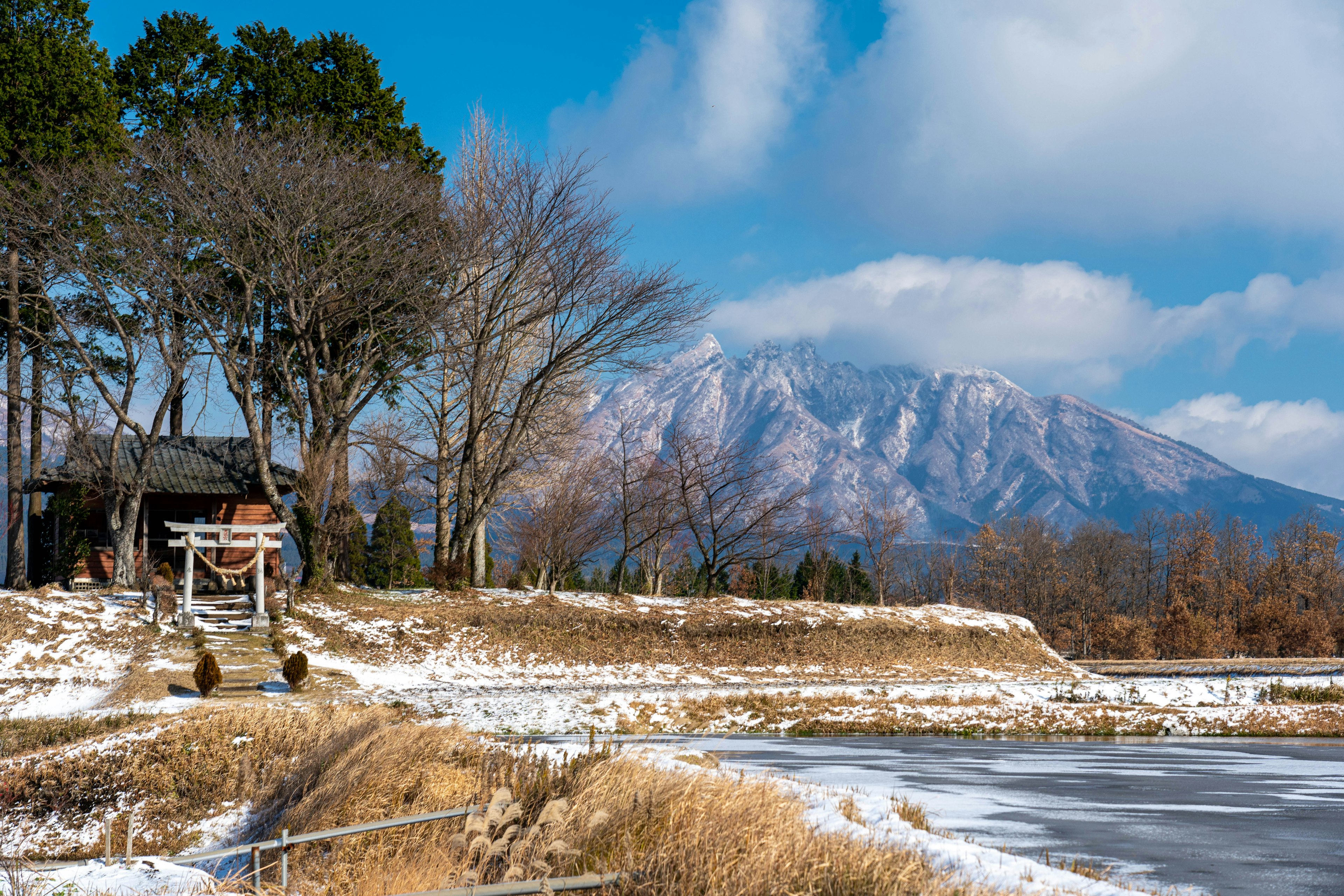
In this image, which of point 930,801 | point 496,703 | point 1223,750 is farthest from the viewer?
point 496,703

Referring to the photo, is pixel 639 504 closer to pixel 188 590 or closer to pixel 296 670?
pixel 188 590

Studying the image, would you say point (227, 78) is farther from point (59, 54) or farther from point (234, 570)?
point (234, 570)

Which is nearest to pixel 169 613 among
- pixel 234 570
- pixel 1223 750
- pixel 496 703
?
pixel 234 570

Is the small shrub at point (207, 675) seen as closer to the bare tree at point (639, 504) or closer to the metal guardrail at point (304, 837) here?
the metal guardrail at point (304, 837)

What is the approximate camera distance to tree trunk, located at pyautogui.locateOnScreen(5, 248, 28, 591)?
2883 cm

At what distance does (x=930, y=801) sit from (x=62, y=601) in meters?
22.4

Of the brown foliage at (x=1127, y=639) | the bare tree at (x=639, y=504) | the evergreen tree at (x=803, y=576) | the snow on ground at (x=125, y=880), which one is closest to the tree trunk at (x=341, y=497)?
the bare tree at (x=639, y=504)

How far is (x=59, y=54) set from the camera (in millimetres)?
29609

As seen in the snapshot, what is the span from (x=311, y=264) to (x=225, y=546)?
8929mm

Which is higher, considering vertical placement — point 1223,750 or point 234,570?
point 234,570

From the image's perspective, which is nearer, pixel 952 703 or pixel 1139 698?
pixel 952 703

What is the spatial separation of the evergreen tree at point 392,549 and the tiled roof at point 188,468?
12459mm

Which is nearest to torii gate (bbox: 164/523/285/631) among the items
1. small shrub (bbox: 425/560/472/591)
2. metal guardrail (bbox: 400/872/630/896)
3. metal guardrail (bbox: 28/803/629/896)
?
small shrub (bbox: 425/560/472/591)

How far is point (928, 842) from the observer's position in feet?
22.1
